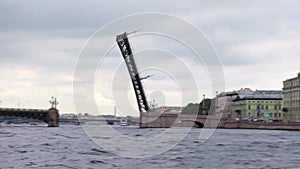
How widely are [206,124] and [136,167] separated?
59363mm

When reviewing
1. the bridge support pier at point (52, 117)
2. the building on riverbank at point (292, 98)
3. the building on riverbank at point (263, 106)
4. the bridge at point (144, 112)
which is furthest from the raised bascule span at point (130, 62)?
the building on riverbank at point (263, 106)

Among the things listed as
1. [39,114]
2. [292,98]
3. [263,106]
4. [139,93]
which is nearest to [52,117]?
[39,114]

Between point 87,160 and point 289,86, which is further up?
point 289,86

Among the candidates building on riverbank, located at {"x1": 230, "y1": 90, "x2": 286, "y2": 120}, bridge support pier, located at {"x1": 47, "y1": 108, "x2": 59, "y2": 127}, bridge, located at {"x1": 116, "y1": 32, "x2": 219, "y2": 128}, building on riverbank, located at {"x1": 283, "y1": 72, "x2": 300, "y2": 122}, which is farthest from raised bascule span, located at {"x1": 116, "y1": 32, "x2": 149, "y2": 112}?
building on riverbank, located at {"x1": 230, "y1": 90, "x2": 286, "y2": 120}

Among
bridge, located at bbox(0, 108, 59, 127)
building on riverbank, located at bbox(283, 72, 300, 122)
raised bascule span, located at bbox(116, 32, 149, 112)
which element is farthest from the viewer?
building on riverbank, located at bbox(283, 72, 300, 122)

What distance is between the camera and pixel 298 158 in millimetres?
23141

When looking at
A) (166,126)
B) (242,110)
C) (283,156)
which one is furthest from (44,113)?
(283,156)

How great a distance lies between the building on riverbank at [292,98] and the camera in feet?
326

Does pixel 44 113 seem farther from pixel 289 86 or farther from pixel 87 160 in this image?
pixel 87 160

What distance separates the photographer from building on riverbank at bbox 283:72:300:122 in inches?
3915

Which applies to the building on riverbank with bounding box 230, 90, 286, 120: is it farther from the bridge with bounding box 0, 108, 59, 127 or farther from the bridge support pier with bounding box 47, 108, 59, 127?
the bridge with bounding box 0, 108, 59, 127

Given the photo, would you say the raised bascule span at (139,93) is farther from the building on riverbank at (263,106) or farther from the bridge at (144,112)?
the building on riverbank at (263,106)

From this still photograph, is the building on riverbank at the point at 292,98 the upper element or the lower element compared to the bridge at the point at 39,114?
upper

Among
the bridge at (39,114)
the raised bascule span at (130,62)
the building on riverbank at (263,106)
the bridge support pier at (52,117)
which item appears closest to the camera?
the raised bascule span at (130,62)
